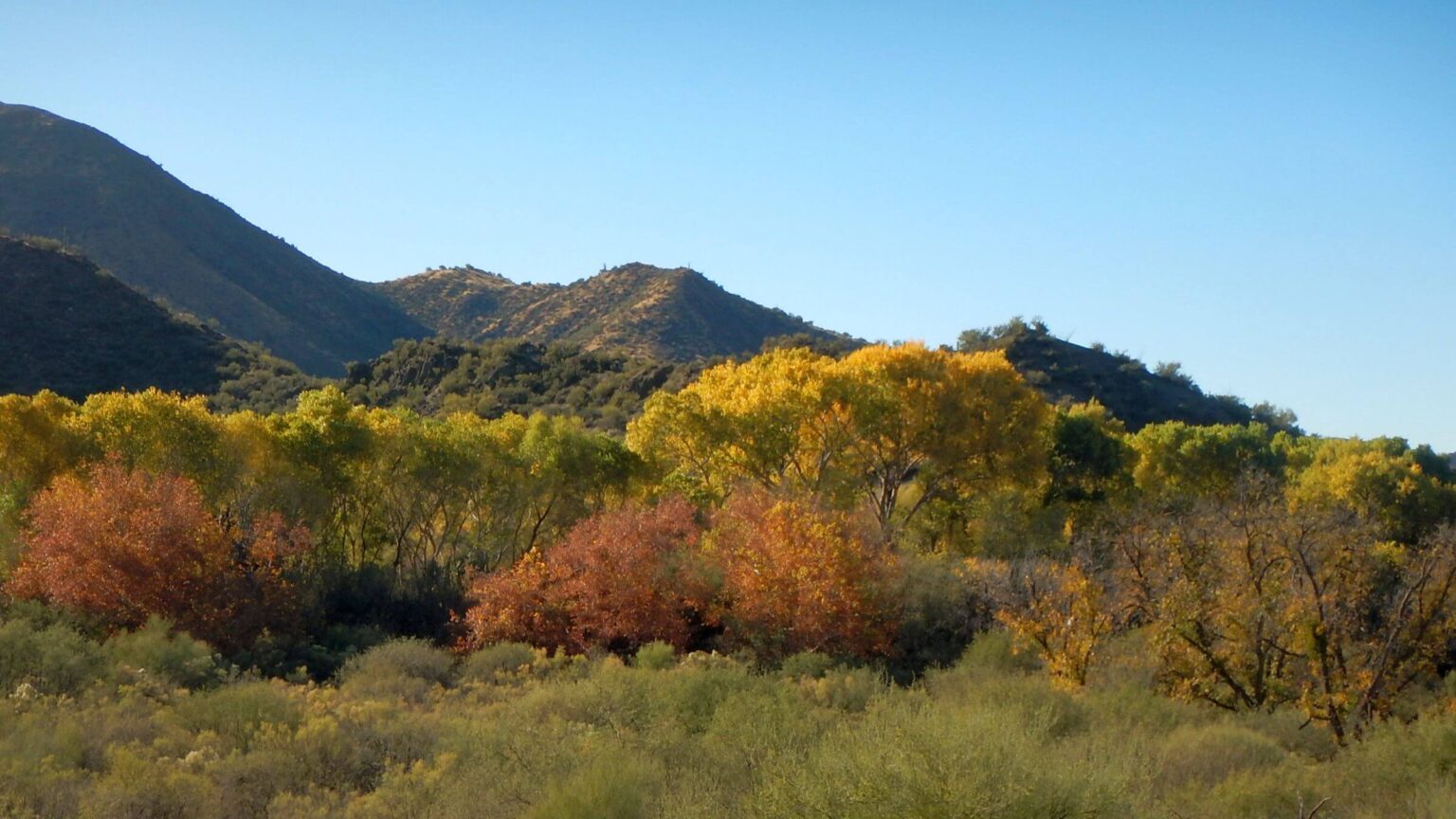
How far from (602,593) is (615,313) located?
6727cm

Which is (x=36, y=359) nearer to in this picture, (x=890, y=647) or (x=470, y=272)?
(x=890, y=647)

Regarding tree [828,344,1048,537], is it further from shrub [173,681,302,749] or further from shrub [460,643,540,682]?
shrub [173,681,302,749]

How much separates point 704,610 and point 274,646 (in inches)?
372

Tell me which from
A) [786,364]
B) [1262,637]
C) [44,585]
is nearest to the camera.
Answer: [1262,637]

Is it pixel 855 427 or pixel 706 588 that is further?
pixel 855 427

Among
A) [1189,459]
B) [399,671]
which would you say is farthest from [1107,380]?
[399,671]

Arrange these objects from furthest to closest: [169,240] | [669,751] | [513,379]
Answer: [169,240]
[513,379]
[669,751]

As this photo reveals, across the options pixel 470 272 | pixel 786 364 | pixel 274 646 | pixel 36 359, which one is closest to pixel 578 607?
pixel 274 646

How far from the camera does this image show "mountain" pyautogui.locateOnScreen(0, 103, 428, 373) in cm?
7262

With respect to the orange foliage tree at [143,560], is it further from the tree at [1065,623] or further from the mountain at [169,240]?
the mountain at [169,240]

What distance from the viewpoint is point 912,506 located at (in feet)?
130

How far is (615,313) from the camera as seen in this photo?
93062mm

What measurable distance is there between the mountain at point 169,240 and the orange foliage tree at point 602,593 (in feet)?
167

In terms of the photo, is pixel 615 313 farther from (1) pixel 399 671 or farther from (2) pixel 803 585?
(1) pixel 399 671
